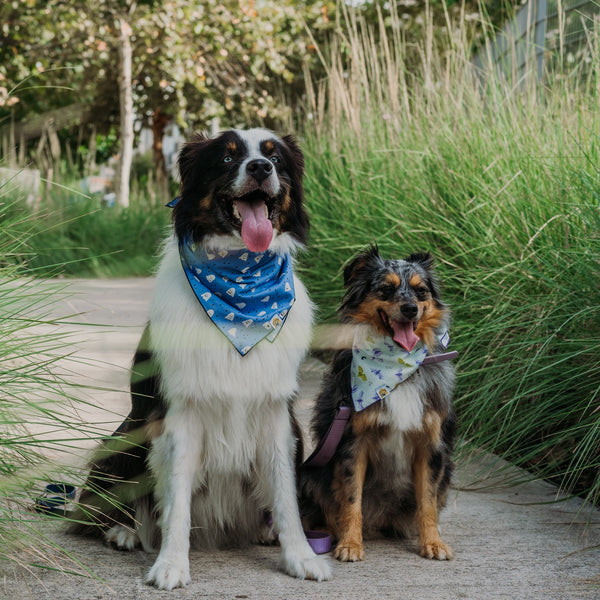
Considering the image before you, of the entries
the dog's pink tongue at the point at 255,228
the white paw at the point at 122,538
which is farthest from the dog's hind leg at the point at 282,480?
the dog's pink tongue at the point at 255,228

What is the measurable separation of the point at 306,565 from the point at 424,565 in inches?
19.7

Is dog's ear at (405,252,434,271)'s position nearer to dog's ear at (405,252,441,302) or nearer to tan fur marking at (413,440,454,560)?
dog's ear at (405,252,441,302)

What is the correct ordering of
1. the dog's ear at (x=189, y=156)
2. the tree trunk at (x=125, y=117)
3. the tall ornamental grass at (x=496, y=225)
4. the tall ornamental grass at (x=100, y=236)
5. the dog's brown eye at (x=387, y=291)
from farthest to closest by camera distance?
the tree trunk at (x=125, y=117) < the tall ornamental grass at (x=100, y=236) < the tall ornamental grass at (x=496, y=225) < the dog's brown eye at (x=387, y=291) < the dog's ear at (x=189, y=156)

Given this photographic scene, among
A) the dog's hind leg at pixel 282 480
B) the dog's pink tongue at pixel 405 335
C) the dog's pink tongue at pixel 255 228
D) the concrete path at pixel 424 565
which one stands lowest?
the concrete path at pixel 424 565

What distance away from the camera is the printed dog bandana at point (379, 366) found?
3.17 metres

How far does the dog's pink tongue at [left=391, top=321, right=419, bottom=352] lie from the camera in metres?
3.29

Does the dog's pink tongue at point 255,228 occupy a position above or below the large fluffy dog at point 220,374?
above

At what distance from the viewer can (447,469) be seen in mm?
3361

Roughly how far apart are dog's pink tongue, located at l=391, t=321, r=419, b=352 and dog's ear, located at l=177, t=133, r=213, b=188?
1149 millimetres

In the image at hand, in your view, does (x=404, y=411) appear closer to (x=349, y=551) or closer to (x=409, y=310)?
(x=409, y=310)

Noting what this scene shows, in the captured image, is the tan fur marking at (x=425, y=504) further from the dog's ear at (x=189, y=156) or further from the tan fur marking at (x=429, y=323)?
the dog's ear at (x=189, y=156)

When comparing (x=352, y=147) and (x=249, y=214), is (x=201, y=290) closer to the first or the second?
(x=249, y=214)

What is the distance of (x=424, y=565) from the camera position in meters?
3.00

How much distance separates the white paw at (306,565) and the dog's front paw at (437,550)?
44 cm
